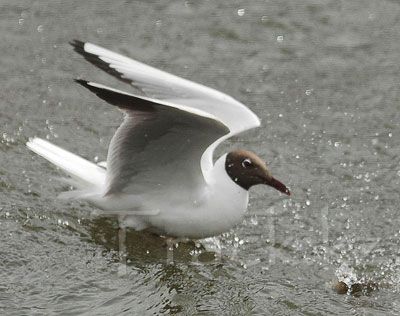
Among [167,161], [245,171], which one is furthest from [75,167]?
[245,171]

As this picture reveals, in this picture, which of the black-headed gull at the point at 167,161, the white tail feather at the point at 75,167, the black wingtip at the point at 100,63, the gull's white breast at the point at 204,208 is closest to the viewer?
the black-headed gull at the point at 167,161

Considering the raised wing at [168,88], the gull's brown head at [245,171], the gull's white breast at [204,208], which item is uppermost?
the raised wing at [168,88]

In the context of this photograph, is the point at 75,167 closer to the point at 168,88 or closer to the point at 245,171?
the point at 168,88

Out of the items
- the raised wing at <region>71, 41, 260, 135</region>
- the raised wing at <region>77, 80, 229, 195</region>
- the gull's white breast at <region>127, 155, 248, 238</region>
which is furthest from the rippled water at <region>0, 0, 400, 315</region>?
the raised wing at <region>71, 41, 260, 135</region>

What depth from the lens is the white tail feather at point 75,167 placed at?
6.19 meters

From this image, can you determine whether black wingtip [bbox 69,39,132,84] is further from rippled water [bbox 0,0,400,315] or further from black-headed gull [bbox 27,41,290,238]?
rippled water [bbox 0,0,400,315]

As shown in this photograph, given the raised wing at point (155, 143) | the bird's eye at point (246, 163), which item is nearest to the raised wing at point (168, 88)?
the raised wing at point (155, 143)

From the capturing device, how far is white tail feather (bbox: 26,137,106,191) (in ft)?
20.3

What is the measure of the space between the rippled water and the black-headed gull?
246mm

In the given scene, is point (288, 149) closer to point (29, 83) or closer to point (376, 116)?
point (376, 116)

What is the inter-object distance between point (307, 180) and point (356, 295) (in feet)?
5.33

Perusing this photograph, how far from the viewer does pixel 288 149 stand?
24.6 ft

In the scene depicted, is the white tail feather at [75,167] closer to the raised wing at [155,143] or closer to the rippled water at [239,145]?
the raised wing at [155,143]

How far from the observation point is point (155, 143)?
224 inches
